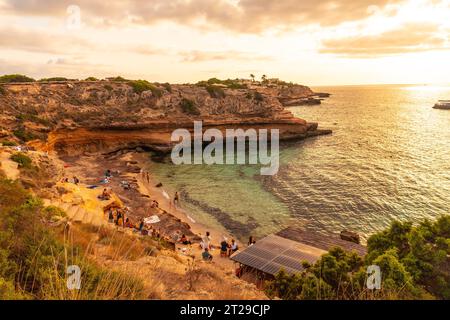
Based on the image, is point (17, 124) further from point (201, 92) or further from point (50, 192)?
point (201, 92)

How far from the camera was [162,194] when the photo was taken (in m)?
33.2

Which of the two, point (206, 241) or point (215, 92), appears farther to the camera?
point (215, 92)

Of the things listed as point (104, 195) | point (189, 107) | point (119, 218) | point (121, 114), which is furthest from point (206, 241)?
point (189, 107)

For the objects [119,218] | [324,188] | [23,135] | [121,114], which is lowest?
[324,188]

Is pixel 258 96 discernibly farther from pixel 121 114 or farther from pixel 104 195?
pixel 104 195

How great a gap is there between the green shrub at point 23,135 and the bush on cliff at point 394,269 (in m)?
41.0

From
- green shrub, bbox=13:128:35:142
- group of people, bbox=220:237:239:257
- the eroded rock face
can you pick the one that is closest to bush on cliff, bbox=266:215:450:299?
group of people, bbox=220:237:239:257

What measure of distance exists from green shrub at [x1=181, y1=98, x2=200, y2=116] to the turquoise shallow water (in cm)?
1860

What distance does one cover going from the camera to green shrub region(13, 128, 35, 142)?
1511 inches

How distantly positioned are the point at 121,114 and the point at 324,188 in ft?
128

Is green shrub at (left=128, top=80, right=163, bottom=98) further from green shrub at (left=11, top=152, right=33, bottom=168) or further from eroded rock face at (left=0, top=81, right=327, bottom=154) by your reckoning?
green shrub at (left=11, top=152, right=33, bottom=168)

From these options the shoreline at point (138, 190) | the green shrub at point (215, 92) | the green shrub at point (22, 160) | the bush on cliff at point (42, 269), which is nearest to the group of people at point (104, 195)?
the shoreline at point (138, 190)

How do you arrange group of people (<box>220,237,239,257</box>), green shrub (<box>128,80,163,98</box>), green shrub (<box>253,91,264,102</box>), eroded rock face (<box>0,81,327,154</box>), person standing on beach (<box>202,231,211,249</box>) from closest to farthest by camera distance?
group of people (<box>220,237,239,257</box>)
person standing on beach (<box>202,231,211,249</box>)
eroded rock face (<box>0,81,327,154</box>)
green shrub (<box>128,80,163,98</box>)
green shrub (<box>253,91,264,102</box>)

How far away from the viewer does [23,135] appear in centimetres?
3862
